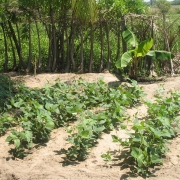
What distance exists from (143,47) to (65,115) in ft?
11.4

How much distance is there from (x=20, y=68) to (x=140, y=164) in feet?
22.1

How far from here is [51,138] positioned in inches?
220

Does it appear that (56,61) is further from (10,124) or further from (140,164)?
(140,164)

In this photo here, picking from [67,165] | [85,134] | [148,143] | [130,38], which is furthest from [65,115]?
[130,38]

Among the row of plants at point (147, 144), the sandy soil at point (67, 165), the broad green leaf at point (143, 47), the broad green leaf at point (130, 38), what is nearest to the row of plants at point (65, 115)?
the sandy soil at point (67, 165)

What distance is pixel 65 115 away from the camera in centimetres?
620

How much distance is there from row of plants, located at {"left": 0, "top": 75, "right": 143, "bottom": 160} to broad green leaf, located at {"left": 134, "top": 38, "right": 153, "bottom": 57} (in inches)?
63.4

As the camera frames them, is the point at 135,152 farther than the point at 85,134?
No

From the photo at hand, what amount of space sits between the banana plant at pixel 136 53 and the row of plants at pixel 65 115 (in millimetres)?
1189

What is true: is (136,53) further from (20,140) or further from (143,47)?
(20,140)

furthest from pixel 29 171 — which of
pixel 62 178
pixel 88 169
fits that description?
pixel 88 169

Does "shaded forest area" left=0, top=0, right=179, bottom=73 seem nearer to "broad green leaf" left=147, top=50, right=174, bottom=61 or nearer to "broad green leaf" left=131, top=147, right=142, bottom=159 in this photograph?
"broad green leaf" left=147, top=50, right=174, bottom=61

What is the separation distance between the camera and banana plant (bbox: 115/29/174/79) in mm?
8594

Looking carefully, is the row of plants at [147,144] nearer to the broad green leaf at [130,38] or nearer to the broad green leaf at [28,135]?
the broad green leaf at [28,135]
